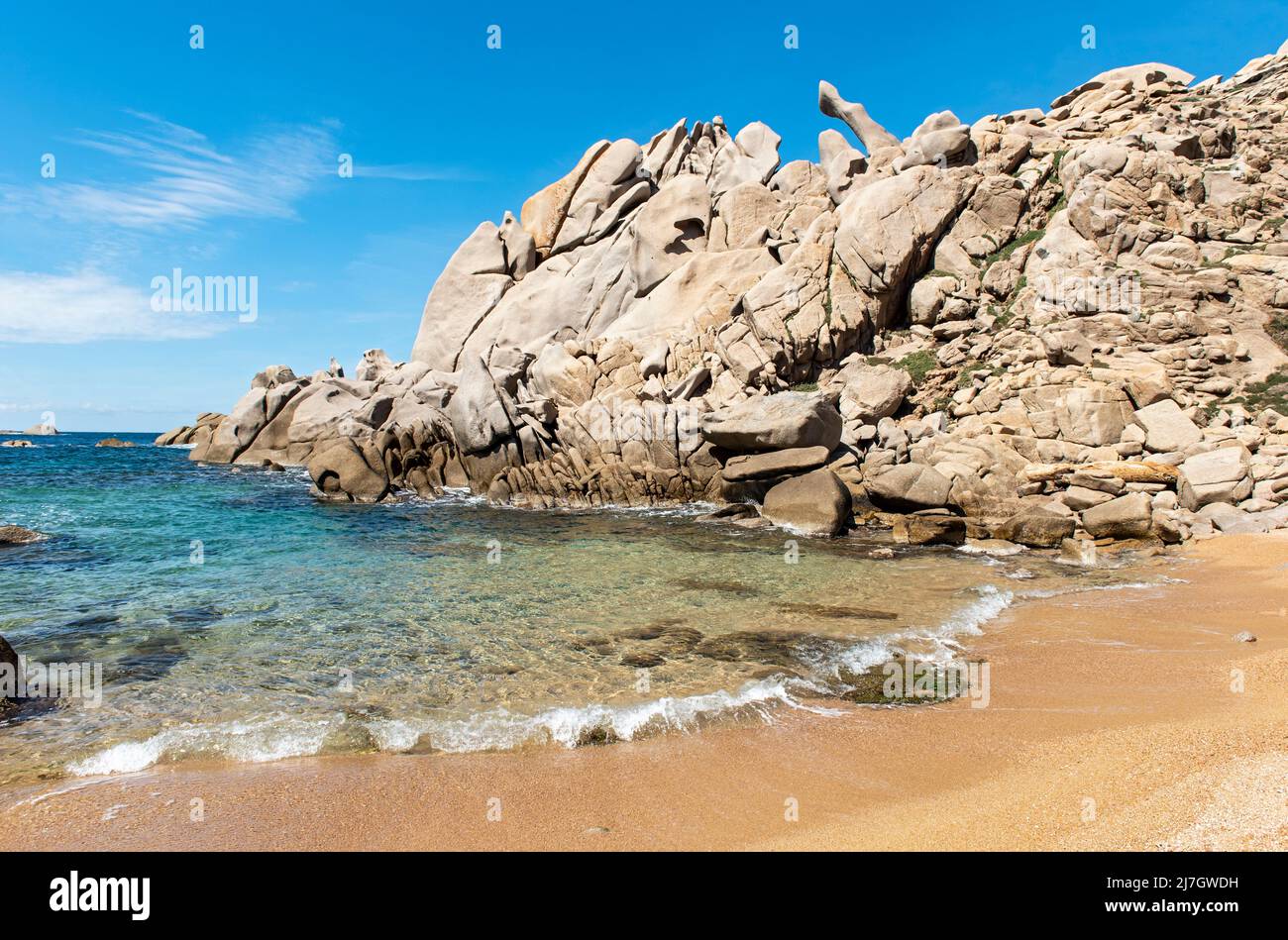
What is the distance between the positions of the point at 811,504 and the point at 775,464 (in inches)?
96.1

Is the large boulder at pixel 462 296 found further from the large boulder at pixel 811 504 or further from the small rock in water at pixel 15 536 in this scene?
the large boulder at pixel 811 504

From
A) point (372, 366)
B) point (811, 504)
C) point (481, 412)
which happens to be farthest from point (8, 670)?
point (372, 366)

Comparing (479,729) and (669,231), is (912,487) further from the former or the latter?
(669,231)

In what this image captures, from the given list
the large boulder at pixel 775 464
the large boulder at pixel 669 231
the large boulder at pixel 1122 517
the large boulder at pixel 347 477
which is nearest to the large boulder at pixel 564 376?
the large boulder at pixel 669 231

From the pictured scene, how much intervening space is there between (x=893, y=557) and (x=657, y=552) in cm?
579

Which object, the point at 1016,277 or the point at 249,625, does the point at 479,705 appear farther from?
the point at 1016,277

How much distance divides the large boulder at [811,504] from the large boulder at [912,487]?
130 centimetres

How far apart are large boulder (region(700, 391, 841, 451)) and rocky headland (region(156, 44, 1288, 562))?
8cm

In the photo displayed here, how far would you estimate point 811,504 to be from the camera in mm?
20219

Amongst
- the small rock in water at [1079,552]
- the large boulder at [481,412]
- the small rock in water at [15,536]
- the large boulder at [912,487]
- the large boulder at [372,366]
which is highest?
the large boulder at [372,366]

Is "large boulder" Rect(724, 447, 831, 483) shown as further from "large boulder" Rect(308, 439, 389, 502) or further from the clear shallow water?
"large boulder" Rect(308, 439, 389, 502)

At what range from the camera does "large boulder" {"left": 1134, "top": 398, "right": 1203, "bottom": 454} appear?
19.0m

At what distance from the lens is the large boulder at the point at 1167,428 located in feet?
62.4

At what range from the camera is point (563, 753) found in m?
6.49
